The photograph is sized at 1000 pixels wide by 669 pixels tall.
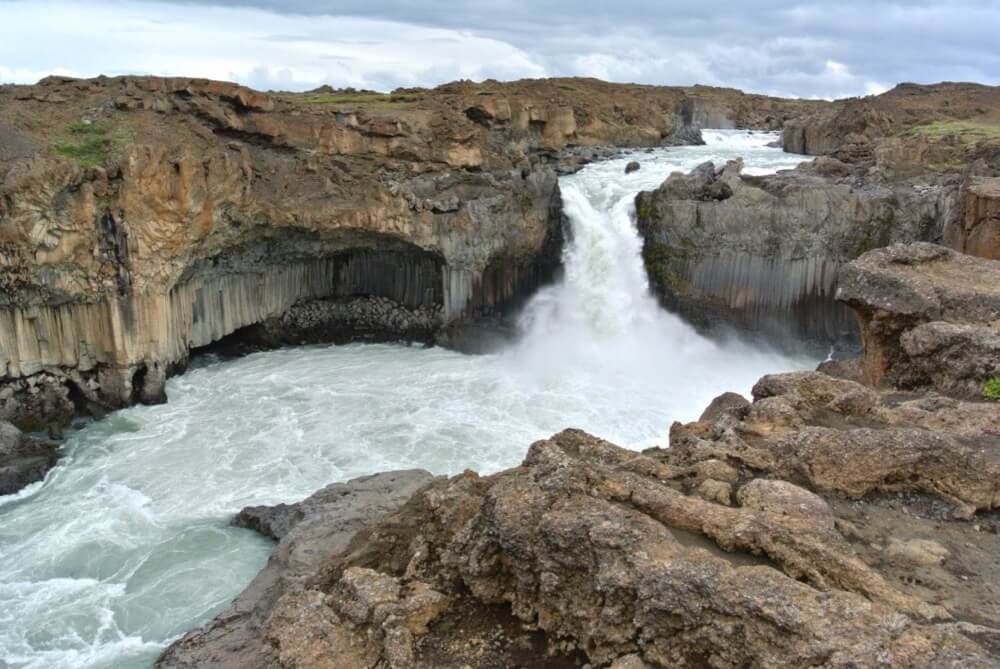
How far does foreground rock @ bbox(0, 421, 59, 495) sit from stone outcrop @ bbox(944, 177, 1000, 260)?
25224mm

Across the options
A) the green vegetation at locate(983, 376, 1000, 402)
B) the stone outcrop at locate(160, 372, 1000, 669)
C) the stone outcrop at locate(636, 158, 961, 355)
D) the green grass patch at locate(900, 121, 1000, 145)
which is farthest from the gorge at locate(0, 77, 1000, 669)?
the green grass patch at locate(900, 121, 1000, 145)

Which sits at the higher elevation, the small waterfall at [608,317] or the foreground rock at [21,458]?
the small waterfall at [608,317]

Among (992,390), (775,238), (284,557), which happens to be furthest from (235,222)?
(992,390)

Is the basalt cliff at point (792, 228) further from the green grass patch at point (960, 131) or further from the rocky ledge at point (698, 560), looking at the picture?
the rocky ledge at point (698, 560)

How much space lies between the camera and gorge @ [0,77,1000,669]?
6668 mm

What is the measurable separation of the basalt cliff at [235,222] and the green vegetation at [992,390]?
2258 cm

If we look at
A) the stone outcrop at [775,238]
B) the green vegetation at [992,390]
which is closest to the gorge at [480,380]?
the stone outcrop at [775,238]

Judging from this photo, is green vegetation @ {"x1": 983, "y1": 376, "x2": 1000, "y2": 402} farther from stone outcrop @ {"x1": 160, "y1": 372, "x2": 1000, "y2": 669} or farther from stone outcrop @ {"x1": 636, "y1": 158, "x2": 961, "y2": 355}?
stone outcrop @ {"x1": 636, "y1": 158, "x2": 961, "y2": 355}

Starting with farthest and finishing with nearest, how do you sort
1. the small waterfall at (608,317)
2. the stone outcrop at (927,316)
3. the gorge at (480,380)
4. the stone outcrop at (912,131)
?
the stone outcrop at (912,131) → the small waterfall at (608,317) → the stone outcrop at (927,316) → the gorge at (480,380)

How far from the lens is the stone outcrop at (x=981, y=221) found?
2011 centimetres

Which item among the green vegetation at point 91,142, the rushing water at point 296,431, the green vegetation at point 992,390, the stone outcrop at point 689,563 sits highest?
the green vegetation at point 91,142

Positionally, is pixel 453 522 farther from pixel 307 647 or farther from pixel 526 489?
pixel 307 647

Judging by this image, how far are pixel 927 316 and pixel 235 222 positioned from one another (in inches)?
895

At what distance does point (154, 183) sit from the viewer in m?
24.2
